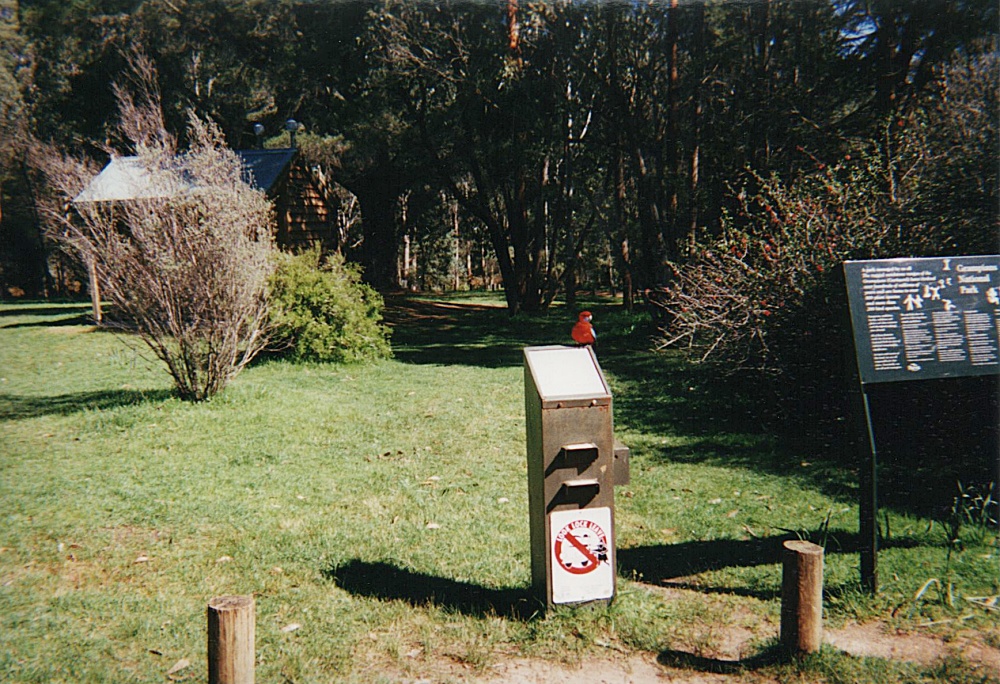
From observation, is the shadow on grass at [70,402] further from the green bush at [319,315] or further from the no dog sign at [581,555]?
the no dog sign at [581,555]

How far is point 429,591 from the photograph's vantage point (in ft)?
14.8

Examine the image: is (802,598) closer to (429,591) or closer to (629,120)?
(429,591)

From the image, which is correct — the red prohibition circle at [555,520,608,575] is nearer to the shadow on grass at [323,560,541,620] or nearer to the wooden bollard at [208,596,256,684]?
the shadow on grass at [323,560,541,620]

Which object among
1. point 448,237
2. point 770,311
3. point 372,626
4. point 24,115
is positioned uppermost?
point 24,115

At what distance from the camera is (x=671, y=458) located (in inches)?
293

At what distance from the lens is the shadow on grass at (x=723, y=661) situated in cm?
362

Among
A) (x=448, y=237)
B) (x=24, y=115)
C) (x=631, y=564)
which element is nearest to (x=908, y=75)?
(x=631, y=564)

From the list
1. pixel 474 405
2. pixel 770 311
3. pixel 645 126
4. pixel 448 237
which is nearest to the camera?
pixel 770 311

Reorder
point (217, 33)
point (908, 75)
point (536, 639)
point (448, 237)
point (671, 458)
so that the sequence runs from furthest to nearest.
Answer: point (448, 237) < point (217, 33) < point (908, 75) < point (671, 458) < point (536, 639)

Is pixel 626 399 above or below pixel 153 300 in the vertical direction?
below

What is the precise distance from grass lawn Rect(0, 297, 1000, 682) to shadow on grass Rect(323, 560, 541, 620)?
0.02 m

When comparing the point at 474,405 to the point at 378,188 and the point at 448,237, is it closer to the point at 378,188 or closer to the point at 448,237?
the point at 378,188

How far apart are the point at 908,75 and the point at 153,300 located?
12.7 metres

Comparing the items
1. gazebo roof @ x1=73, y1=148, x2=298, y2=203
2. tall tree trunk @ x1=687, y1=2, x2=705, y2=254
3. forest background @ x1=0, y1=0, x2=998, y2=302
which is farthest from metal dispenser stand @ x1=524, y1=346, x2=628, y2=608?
gazebo roof @ x1=73, y1=148, x2=298, y2=203
